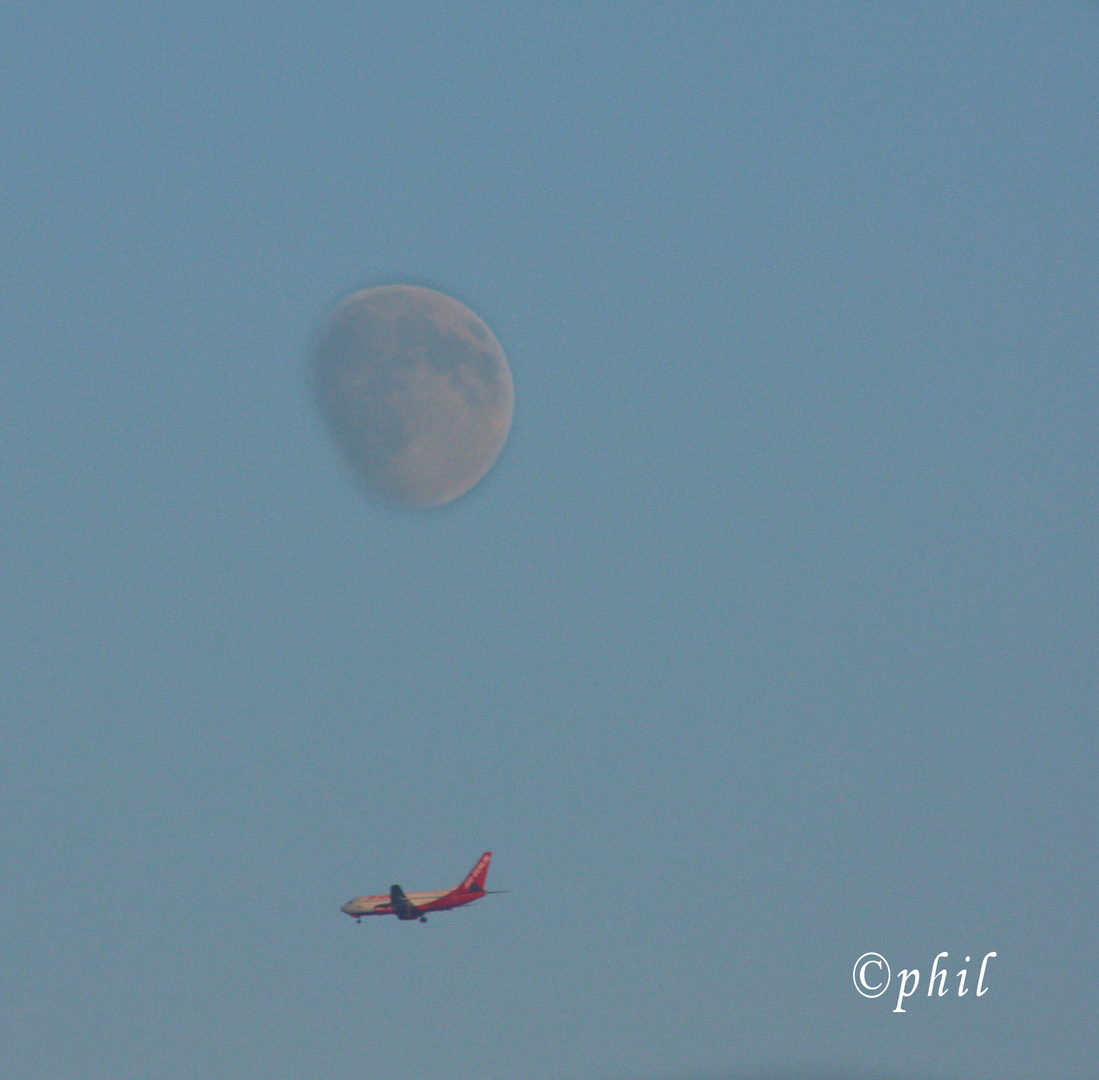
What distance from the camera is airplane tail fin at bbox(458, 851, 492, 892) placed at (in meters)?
168

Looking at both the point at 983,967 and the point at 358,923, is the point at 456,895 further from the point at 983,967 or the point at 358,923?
the point at 983,967

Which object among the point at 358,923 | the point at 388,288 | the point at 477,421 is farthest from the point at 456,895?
the point at 388,288

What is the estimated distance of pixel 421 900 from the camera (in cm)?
16688

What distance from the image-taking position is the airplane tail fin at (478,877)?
168 metres

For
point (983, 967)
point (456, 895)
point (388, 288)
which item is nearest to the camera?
point (983, 967)

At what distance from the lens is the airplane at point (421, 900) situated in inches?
6501

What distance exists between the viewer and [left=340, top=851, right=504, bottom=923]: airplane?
6501 inches

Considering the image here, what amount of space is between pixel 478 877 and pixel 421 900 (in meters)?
7.95

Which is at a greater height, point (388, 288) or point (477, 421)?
point (388, 288)

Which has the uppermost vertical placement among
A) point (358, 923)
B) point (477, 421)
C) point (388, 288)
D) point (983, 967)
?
point (388, 288)

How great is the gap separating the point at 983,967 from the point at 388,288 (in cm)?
7572

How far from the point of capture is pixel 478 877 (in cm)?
17150

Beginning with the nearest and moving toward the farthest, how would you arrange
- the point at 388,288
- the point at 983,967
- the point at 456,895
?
the point at 983,967 < the point at 388,288 < the point at 456,895

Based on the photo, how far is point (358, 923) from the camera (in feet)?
555
